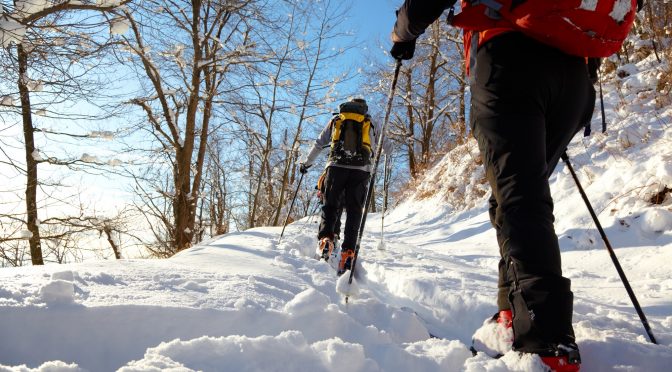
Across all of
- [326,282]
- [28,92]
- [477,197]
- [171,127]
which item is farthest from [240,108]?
[326,282]

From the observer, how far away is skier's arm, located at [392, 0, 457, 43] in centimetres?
149

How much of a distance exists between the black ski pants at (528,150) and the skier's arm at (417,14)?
23 centimetres

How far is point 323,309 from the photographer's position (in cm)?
166

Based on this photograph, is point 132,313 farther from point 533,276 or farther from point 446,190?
point 446,190

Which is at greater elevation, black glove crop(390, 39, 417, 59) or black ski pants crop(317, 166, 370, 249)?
black glove crop(390, 39, 417, 59)

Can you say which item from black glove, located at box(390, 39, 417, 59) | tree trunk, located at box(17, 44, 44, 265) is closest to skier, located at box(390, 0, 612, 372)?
black glove, located at box(390, 39, 417, 59)

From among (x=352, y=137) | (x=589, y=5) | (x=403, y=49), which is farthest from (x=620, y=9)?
(x=352, y=137)

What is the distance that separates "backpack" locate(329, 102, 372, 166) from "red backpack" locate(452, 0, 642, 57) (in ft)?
10.0

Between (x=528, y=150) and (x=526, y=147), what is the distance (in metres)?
0.01

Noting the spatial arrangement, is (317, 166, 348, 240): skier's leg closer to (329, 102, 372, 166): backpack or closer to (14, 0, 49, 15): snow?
(329, 102, 372, 166): backpack

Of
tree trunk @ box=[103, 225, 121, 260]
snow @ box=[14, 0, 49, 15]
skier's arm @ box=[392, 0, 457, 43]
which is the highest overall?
snow @ box=[14, 0, 49, 15]

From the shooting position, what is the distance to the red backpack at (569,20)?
4.18 ft

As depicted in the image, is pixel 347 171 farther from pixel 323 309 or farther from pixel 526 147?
pixel 526 147

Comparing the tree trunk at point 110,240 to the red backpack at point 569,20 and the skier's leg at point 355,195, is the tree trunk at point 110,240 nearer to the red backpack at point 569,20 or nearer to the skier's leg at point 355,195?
the skier's leg at point 355,195
